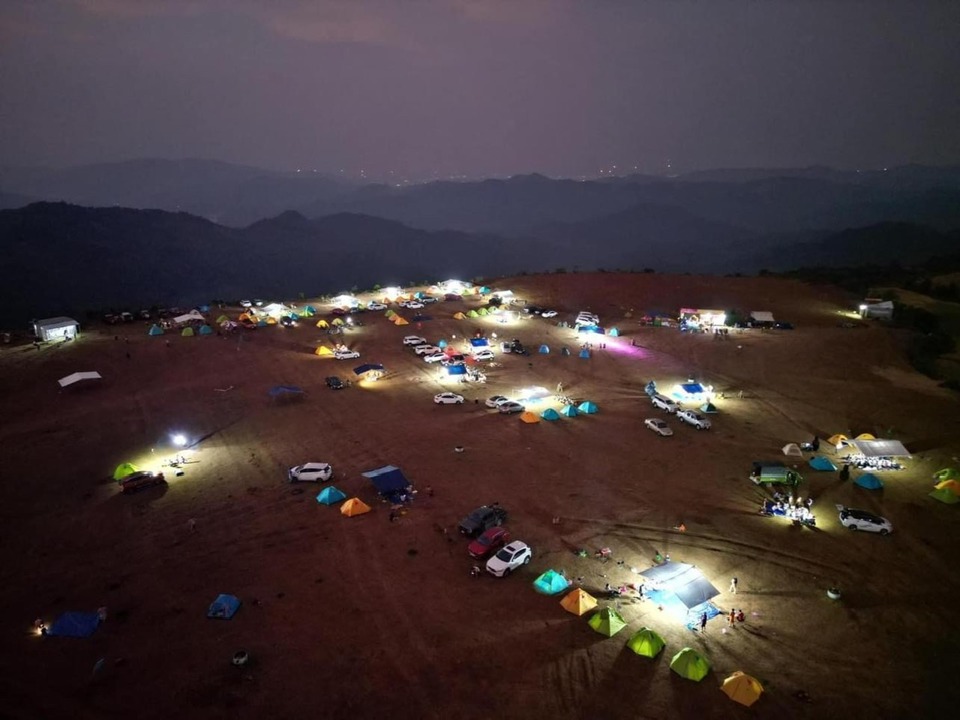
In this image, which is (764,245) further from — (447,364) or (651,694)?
(651,694)

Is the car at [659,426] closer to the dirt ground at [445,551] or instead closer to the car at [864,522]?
the dirt ground at [445,551]

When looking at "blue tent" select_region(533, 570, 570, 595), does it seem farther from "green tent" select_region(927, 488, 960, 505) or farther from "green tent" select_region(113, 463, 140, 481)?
"green tent" select_region(113, 463, 140, 481)

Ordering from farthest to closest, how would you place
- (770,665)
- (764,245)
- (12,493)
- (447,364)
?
(764,245) < (447,364) < (12,493) < (770,665)

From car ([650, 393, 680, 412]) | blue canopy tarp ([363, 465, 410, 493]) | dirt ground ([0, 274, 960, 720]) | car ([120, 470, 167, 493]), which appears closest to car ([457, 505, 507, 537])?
dirt ground ([0, 274, 960, 720])

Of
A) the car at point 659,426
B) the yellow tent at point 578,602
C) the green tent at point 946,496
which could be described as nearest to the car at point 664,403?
the car at point 659,426

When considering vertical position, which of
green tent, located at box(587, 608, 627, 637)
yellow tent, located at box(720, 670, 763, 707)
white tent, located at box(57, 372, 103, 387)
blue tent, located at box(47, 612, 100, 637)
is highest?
yellow tent, located at box(720, 670, 763, 707)

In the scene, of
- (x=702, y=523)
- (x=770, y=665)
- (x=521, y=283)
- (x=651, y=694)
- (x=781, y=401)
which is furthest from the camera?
(x=521, y=283)

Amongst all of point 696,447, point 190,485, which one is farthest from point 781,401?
point 190,485
